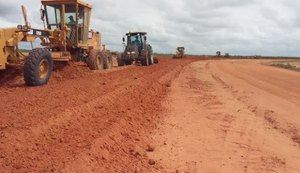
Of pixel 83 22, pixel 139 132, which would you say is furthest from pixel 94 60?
pixel 139 132

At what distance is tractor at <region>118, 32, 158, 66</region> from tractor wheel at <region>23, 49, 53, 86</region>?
14589 millimetres

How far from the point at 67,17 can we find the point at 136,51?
11338mm

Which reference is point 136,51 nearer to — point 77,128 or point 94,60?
point 94,60

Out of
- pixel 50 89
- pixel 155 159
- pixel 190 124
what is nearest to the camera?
pixel 155 159

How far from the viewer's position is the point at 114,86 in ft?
42.5

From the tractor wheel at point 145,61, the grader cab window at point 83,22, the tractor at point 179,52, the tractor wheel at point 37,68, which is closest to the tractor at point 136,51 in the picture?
the tractor wheel at point 145,61

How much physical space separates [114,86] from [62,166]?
7611mm

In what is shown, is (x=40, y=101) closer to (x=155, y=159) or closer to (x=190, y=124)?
(x=190, y=124)

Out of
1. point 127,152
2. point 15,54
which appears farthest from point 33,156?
point 15,54

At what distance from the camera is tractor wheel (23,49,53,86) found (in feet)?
41.5

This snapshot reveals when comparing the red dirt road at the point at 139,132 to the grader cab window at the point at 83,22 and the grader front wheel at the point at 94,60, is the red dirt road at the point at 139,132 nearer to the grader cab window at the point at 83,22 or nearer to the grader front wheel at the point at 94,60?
the grader front wheel at the point at 94,60

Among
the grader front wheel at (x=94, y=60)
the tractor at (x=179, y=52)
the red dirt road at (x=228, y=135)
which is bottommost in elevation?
the tractor at (x=179, y=52)

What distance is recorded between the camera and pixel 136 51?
94.4 ft

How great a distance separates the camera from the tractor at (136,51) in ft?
93.5
